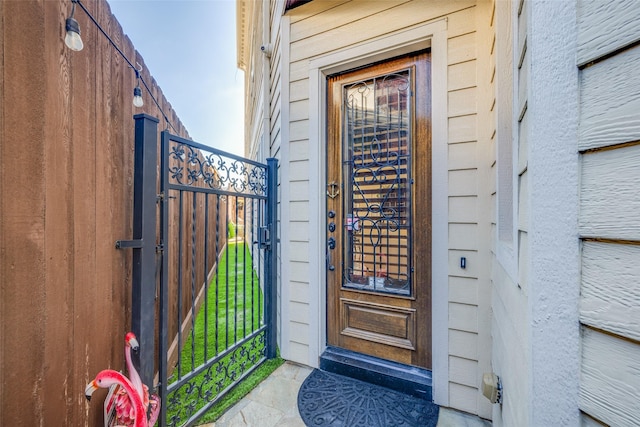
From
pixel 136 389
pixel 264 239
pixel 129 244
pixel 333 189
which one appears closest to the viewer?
pixel 136 389

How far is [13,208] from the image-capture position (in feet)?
2.51

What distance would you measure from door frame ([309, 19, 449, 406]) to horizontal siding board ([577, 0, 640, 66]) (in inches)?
45.9

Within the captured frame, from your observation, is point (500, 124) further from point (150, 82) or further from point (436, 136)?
point (150, 82)

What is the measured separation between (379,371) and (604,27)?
76.3 inches

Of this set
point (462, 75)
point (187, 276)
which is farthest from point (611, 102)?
point (187, 276)

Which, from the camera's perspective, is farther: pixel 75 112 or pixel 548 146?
pixel 75 112

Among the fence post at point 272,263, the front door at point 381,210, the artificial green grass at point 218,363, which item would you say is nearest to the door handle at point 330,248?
the front door at point 381,210

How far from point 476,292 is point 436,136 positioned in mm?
971

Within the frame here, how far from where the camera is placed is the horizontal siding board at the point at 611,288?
1.48ft

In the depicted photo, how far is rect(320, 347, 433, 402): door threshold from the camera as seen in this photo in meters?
1.71

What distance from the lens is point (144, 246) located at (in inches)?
50.3

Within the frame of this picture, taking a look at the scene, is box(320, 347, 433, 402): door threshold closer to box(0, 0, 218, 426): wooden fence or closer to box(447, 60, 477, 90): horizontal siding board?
box(0, 0, 218, 426): wooden fence

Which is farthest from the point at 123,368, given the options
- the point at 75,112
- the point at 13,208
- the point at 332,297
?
the point at 332,297

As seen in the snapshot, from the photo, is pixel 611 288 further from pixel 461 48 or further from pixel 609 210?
pixel 461 48
